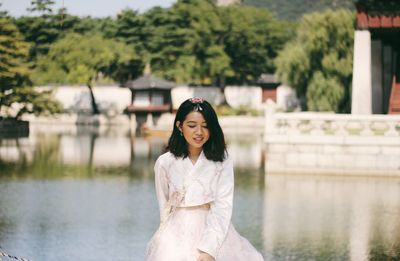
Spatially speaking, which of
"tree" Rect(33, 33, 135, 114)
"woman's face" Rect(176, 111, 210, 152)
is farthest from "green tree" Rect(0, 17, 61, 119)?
"woman's face" Rect(176, 111, 210, 152)

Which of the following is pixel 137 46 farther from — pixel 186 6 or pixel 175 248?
pixel 175 248

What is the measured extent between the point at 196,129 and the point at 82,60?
51.8 meters

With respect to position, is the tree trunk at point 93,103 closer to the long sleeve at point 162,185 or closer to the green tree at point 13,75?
the green tree at point 13,75

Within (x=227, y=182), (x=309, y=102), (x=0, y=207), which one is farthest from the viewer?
(x=309, y=102)

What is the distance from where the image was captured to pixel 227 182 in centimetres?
505

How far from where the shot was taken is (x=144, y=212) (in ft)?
49.3

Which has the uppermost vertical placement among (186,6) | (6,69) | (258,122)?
(186,6)

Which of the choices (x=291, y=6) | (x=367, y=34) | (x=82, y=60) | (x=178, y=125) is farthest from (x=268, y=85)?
(x=291, y=6)

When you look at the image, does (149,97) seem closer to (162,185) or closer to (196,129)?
(162,185)

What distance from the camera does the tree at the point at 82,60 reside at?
2192 inches

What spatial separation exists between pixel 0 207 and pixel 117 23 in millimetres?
46542

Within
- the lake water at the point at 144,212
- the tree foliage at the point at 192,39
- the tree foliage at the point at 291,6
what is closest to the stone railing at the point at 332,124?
the lake water at the point at 144,212

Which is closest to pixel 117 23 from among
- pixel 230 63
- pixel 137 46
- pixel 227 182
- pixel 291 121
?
pixel 137 46

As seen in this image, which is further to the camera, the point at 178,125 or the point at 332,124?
the point at 332,124
